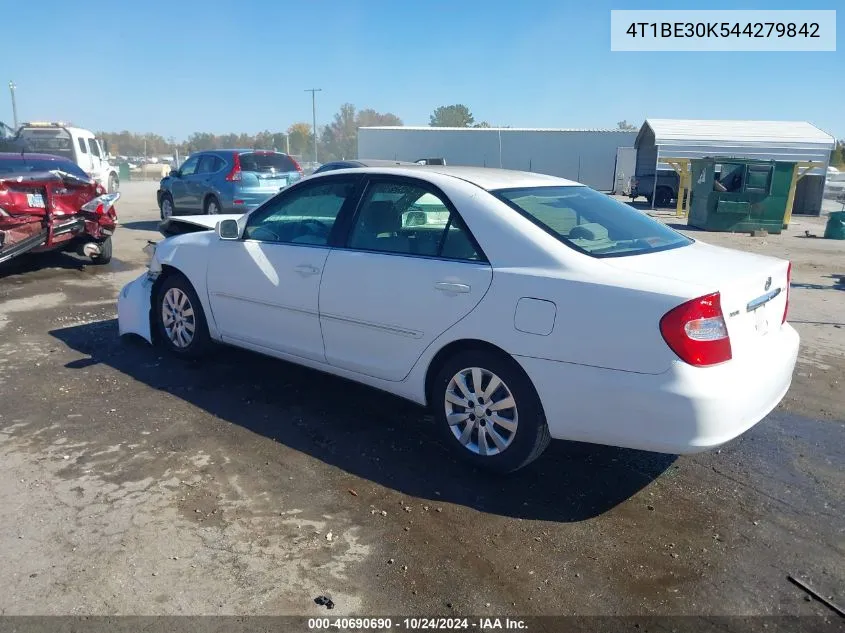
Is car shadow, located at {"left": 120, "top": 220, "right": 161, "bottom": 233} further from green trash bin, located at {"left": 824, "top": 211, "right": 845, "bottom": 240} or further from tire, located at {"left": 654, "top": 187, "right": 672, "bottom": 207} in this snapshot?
tire, located at {"left": 654, "top": 187, "right": 672, "bottom": 207}

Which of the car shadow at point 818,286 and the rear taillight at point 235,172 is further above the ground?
the rear taillight at point 235,172

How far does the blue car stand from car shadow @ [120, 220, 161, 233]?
0.90 metres

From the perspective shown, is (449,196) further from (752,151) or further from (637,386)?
(752,151)

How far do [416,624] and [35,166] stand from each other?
8976 millimetres

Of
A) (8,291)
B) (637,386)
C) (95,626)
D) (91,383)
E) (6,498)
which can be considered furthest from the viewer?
(8,291)

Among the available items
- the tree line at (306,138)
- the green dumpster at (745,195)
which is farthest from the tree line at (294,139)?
the green dumpster at (745,195)

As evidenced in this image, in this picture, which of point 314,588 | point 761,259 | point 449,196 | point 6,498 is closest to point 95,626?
point 314,588

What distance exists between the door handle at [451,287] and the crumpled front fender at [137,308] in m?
3.00

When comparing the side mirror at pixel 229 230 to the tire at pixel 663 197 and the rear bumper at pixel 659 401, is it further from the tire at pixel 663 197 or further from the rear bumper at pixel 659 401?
the tire at pixel 663 197

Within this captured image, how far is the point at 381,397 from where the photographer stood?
4914 millimetres

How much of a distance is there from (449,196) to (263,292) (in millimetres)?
1572

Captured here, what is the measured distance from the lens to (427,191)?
4.06m

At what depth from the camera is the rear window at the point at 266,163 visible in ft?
44.7

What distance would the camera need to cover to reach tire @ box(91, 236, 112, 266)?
32.3ft
